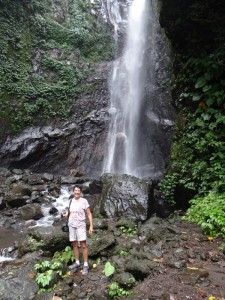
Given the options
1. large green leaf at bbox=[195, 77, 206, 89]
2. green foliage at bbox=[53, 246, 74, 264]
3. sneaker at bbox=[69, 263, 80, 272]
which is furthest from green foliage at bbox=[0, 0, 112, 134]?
sneaker at bbox=[69, 263, 80, 272]

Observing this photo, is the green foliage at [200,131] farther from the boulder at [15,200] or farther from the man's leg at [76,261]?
the boulder at [15,200]

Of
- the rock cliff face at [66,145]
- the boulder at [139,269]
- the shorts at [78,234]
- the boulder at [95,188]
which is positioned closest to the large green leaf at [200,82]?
the boulder at [95,188]

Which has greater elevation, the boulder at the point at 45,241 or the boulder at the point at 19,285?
the boulder at the point at 45,241

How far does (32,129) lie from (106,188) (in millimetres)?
8398

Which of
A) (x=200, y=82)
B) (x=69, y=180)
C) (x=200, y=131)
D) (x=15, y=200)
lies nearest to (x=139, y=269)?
(x=200, y=131)

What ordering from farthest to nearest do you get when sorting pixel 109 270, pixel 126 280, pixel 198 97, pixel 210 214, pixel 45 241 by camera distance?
1. pixel 198 97
2. pixel 210 214
3. pixel 45 241
4. pixel 109 270
5. pixel 126 280

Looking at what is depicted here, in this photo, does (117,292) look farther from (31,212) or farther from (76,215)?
(31,212)

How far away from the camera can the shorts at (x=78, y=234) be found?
5.66 meters

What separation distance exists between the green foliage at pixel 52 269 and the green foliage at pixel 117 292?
1.06 m

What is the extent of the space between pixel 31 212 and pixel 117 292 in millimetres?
6257

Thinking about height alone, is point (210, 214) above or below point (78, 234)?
above

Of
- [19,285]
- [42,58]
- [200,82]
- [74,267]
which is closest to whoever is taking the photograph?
[19,285]

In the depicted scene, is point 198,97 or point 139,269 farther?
point 198,97

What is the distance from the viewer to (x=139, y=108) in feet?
55.5
